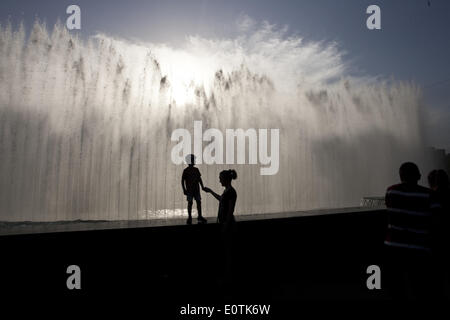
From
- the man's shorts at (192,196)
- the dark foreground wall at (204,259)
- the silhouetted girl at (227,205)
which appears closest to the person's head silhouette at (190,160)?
the man's shorts at (192,196)

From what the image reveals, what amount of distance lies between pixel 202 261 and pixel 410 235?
318 centimetres

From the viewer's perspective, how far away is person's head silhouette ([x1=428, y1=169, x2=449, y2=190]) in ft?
12.5

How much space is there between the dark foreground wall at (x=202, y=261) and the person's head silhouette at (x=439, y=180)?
5.62ft

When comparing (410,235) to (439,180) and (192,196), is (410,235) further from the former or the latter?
(192,196)

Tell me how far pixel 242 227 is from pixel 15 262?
3476 mm

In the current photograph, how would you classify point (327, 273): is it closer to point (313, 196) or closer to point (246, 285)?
point (246, 285)

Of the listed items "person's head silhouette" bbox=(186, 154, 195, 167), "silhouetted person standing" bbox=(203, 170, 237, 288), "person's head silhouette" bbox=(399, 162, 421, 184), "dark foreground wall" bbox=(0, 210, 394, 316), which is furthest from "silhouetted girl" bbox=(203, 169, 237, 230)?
"person's head silhouette" bbox=(186, 154, 195, 167)

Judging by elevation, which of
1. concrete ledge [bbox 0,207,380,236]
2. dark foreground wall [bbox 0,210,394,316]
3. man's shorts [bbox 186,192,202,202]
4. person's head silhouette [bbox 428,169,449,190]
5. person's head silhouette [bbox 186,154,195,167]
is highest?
person's head silhouette [bbox 186,154,195,167]

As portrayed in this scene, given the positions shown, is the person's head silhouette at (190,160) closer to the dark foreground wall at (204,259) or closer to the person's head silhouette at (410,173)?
the dark foreground wall at (204,259)

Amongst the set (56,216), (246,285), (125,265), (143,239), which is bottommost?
(56,216)

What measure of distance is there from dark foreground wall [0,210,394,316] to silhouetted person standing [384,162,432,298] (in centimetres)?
126

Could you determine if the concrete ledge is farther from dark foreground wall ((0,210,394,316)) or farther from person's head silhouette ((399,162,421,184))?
person's head silhouette ((399,162,421,184))
